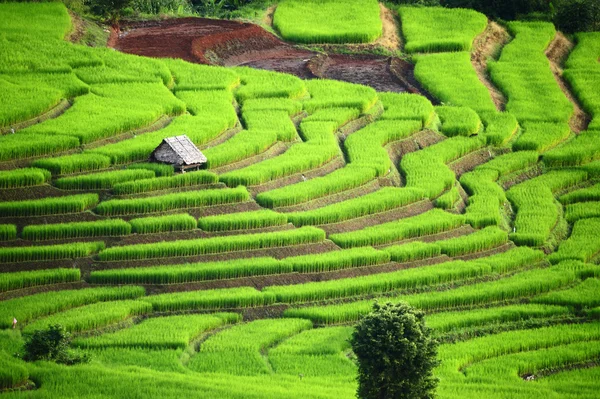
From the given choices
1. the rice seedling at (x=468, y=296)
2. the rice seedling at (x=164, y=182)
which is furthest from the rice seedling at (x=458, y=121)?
the rice seedling at (x=164, y=182)

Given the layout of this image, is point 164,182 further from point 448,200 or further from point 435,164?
point 435,164

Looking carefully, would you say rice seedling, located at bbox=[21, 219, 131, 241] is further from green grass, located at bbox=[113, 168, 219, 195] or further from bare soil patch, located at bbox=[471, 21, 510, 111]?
bare soil patch, located at bbox=[471, 21, 510, 111]

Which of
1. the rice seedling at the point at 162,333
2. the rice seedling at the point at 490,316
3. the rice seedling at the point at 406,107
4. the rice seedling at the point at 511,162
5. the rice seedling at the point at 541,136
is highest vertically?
the rice seedling at the point at 406,107

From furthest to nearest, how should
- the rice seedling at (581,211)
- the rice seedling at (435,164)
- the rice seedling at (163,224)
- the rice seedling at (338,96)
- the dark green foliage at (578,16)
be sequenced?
the dark green foliage at (578,16)
the rice seedling at (338,96)
the rice seedling at (435,164)
the rice seedling at (581,211)
the rice seedling at (163,224)

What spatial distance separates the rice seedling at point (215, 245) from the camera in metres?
33.0

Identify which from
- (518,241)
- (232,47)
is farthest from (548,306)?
(232,47)

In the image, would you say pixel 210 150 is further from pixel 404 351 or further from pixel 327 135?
pixel 404 351

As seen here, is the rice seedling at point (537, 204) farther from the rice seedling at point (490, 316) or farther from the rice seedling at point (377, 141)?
the rice seedling at point (490, 316)

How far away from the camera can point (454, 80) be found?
48.2m

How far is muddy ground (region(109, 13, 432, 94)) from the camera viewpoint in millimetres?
48156

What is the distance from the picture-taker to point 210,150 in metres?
38.6

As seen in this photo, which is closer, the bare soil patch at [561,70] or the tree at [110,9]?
the bare soil patch at [561,70]

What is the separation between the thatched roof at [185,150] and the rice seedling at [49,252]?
14.3 ft

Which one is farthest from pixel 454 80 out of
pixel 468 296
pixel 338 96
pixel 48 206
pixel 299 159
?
pixel 48 206
